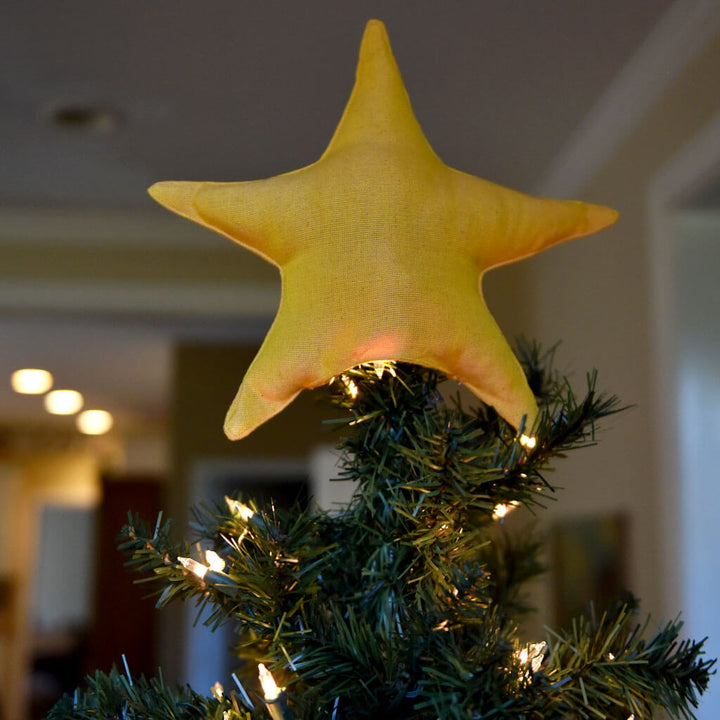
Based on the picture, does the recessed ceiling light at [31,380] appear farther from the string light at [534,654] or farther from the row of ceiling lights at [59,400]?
the string light at [534,654]

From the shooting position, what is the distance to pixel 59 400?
577 centimetres

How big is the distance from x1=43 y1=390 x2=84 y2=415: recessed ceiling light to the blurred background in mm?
2458

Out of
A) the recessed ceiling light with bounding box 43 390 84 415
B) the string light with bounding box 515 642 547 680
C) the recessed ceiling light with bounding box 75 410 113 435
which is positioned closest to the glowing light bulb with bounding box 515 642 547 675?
the string light with bounding box 515 642 547 680

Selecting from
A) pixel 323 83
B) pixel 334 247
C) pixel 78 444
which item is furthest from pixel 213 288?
pixel 78 444

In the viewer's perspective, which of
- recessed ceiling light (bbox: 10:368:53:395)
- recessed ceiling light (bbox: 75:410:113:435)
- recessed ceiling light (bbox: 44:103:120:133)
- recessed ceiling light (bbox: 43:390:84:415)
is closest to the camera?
recessed ceiling light (bbox: 44:103:120:133)

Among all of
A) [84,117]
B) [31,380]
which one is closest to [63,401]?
[31,380]

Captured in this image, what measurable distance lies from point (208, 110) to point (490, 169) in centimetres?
83

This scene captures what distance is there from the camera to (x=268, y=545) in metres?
0.63

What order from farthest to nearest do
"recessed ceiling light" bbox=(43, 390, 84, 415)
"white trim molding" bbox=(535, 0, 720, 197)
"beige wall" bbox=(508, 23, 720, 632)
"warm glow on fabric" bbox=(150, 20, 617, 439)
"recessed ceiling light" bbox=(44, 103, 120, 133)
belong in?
1. "recessed ceiling light" bbox=(43, 390, 84, 415)
2. "recessed ceiling light" bbox=(44, 103, 120, 133)
3. "beige wall" bbox=(508, 23, 720, 632)
4. "white trim molding" bbox=(535, 0, 720, 197)
5. "warm glow on fabric" bbox=(150, 20, 617, 439)

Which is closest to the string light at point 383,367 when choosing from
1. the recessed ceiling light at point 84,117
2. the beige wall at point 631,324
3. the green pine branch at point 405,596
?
the green pine branch at point 405,596

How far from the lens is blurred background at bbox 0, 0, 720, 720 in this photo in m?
1.81

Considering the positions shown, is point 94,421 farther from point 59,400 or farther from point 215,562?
point 215,562

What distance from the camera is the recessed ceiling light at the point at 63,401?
5.61 meters

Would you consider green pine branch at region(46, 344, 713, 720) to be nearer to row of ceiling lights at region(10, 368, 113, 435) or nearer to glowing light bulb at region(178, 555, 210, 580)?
glowing light bulb at region(178, 555, 210, 580)
